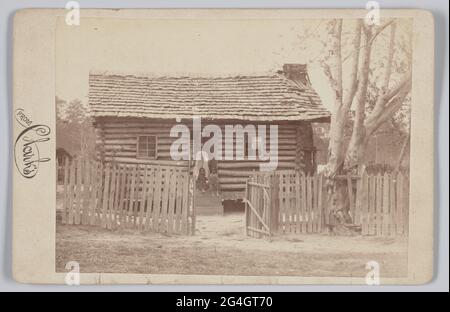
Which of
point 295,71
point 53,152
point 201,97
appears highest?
point 295,71

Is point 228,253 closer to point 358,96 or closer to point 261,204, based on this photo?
point 261,204

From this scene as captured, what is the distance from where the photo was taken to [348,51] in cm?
498

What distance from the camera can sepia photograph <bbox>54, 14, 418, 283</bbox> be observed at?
16.3 ft

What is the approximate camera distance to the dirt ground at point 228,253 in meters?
5.00

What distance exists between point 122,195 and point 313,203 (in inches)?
60.5

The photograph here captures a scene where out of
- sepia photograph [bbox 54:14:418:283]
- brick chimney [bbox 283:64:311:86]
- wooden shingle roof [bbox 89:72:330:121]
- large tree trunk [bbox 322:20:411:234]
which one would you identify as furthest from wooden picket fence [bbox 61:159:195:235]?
large tree trunk [bbox 322:20:411:234]

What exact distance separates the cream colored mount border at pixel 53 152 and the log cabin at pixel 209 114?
16.7 inches

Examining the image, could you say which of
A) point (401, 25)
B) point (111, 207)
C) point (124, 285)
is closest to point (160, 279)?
point (124, 285)

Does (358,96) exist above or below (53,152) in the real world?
above

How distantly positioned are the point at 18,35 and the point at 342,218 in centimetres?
294

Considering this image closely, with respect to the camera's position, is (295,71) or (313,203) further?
(313,203)

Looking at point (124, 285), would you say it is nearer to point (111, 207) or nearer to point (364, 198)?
point (111, 207)

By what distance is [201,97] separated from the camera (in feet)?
16.4
